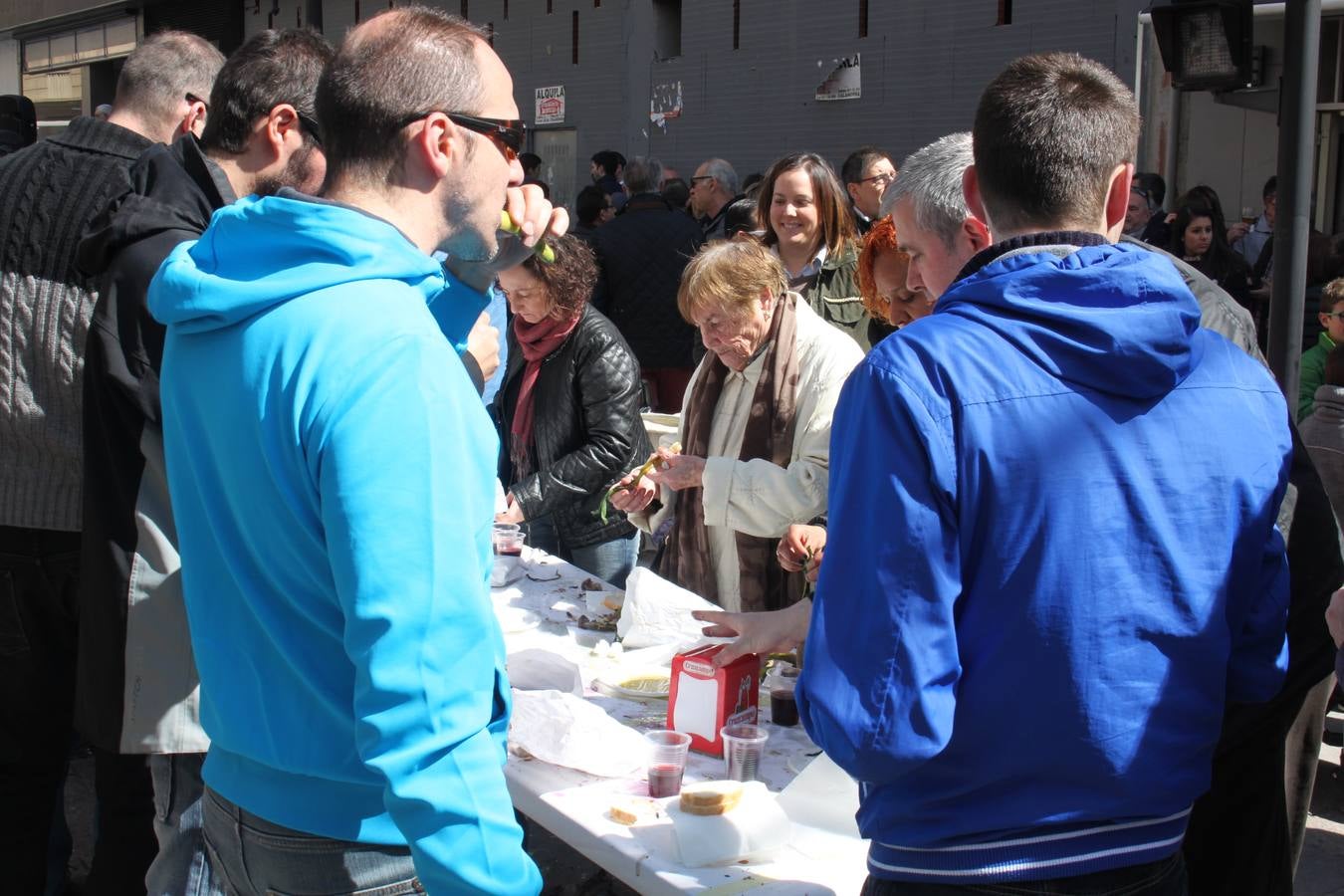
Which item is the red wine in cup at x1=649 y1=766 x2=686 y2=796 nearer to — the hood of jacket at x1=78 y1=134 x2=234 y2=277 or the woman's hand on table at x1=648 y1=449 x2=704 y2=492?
the woman's hand on table at x1=648 y1=449 x2=704 y2=492

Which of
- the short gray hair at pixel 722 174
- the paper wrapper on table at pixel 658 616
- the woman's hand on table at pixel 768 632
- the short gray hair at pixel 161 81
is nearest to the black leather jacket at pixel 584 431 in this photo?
the paper wrapper on table at pixel 658 616

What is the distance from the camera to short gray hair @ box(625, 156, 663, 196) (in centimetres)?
815

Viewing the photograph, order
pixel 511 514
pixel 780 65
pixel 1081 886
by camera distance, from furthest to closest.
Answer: pixel 780 65 → pixel 511 514 → pixel 1081 886

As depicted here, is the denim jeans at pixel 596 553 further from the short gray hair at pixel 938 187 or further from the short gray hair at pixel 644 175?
the short gray hair at pixel 644 175

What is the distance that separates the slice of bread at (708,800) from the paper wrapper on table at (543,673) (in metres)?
0.67

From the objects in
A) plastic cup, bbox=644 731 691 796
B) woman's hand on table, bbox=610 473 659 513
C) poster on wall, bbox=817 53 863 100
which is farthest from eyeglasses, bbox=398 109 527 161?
poster on wall, bbox=817 53 863 100

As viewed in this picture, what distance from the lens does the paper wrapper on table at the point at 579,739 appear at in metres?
2.37

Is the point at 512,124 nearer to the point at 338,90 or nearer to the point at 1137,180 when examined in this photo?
the point at 338,90

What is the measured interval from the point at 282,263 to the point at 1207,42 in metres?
5.01

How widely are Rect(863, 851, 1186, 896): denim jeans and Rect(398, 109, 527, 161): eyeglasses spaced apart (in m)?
1.03

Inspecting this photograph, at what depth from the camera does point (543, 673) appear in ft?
9.15

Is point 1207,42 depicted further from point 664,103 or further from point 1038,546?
point 664,103

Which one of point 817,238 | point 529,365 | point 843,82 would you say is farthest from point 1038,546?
point 843,82

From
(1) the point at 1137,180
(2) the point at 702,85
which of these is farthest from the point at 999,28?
(2) the point at 702,85
